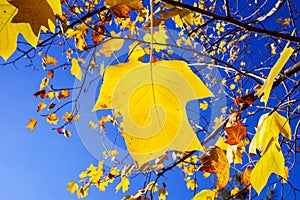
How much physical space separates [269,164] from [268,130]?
0.08m

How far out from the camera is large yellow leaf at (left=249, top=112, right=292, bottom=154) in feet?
2.56

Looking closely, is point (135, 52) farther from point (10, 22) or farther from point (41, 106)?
point (41, 106)

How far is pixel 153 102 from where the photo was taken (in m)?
0.46

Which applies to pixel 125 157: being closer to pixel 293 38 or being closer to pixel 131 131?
pixel 131 131

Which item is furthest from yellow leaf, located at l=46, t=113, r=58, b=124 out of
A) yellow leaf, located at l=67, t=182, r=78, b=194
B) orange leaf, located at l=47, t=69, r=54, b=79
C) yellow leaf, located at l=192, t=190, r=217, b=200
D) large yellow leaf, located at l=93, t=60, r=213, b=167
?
large yellow leaf, located at l=93, t=60, r=213, b=167

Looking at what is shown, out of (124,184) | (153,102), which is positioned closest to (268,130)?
(153,102)

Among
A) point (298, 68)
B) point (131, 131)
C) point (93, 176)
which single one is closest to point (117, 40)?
point (131, 131)

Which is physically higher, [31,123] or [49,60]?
[49,60]

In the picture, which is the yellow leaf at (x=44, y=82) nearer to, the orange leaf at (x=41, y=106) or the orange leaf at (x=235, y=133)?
the orange leaf at (x=41, y=106)

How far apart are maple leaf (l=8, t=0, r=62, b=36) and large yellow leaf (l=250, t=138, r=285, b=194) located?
50 centimetres

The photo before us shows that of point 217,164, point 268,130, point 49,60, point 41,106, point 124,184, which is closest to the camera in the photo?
point 268,130

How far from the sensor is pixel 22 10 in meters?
0.49

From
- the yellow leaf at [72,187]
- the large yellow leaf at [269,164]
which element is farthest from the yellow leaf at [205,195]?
the yellow leaf at [72,187]

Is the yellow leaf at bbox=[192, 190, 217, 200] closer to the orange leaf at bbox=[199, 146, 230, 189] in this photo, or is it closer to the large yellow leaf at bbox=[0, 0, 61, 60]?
the orange leaf at bbox=[199, 146, 230, 189]
